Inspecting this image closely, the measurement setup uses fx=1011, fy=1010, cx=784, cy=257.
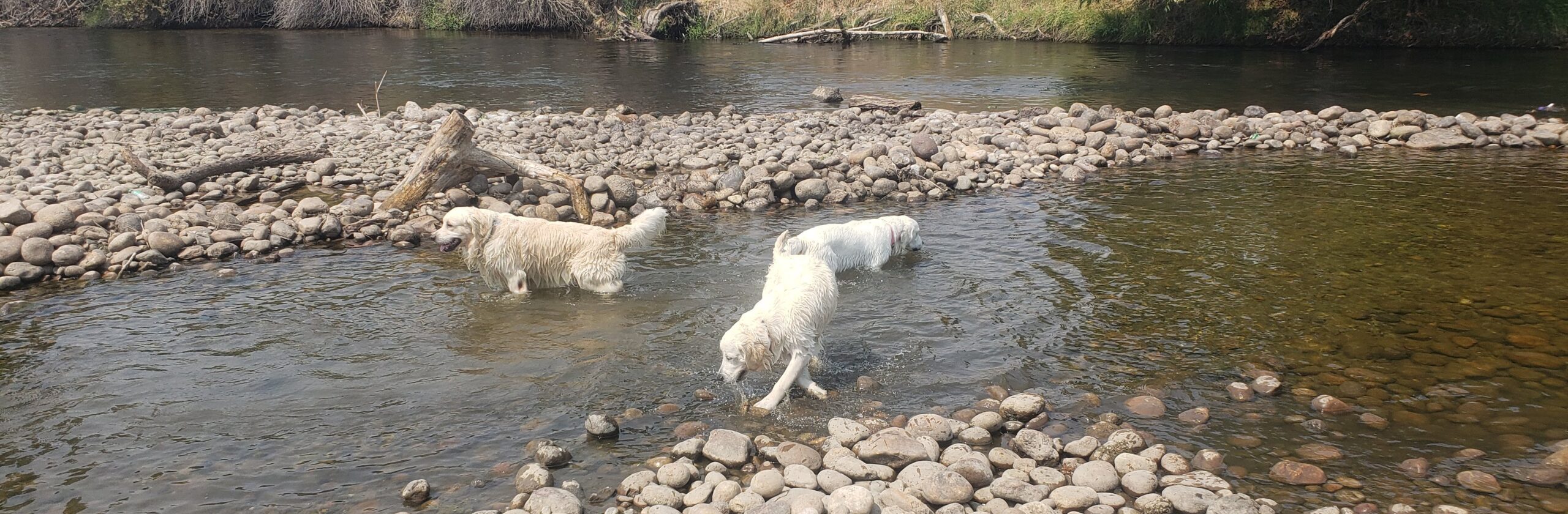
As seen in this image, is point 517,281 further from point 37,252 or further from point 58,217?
point 58,217

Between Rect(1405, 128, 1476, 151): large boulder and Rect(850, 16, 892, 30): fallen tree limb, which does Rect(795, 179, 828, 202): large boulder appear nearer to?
Rect(1405, 128, 1476, 151): large boulder

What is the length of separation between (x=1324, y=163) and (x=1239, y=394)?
10236 millimetres

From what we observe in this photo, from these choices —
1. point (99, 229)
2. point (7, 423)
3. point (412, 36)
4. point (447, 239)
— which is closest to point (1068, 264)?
point (447, 239)

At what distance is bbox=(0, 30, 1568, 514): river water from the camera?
622 centimetres

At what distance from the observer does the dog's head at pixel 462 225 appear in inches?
367

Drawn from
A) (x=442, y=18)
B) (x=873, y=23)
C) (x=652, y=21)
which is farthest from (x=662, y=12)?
(x=442, y=18)

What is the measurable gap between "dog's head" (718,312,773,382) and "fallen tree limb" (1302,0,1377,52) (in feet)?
99.7

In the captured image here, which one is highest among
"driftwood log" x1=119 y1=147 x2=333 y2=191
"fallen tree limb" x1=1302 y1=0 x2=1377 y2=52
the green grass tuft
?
the green grass tuft

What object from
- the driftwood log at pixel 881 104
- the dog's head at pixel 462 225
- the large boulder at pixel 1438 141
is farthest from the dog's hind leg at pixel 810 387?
the large boulder at pixel 1438 141

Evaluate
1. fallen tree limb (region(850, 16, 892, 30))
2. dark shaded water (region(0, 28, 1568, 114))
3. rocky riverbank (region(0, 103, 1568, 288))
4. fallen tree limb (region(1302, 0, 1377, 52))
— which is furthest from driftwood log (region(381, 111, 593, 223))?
fallen tree limb (region(850, 16, 892, 30))

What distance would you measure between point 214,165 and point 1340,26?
31.0m

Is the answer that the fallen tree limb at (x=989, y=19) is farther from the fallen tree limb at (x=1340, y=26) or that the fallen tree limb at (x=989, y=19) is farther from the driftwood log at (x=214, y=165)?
the driftwood log at (x=214, y=165)

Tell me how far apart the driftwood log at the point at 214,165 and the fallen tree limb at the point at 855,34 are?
2603cm

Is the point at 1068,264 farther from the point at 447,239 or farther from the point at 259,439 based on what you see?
the point at 259,439
